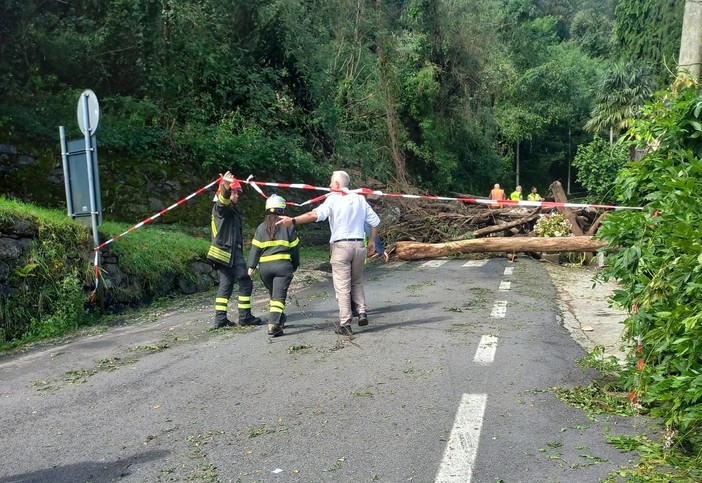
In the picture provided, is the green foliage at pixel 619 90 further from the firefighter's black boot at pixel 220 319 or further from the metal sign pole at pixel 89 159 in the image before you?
the firefighter's black boot at pixel 220 319

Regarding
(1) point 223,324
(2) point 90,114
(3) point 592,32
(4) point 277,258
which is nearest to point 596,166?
(2) point 90,114

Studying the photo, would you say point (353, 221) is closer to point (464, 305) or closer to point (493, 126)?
point (464, 305)

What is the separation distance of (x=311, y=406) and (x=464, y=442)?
4.32ft

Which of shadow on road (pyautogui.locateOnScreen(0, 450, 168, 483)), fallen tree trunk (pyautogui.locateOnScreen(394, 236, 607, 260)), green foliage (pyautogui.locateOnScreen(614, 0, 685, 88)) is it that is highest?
green foliage (pyautogui.locateOnScreen(614, 0, 685, 88))

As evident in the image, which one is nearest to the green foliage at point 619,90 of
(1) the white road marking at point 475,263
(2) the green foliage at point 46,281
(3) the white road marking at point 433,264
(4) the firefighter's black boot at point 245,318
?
(1) the white road marking at point 475,263

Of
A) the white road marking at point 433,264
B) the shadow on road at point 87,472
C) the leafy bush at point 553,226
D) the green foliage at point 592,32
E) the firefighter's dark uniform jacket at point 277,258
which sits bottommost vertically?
the white road marking at point 433,264

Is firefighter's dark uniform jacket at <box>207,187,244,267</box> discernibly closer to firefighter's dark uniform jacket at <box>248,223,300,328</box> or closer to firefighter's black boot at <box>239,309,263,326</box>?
firefighter's dark uniform jacket at <box>248,223,300,328</box>

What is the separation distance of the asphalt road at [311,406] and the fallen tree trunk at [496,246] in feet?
23.3

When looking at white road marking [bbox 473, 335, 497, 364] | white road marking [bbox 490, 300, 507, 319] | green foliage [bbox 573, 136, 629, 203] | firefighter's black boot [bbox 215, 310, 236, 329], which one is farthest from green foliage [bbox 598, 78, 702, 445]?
green foliage [bbox 573, 136, 629, 203]

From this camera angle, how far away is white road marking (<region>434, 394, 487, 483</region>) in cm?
395

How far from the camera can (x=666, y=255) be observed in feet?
14.6

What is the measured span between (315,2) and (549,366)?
1816cm

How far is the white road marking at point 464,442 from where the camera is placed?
3951mm

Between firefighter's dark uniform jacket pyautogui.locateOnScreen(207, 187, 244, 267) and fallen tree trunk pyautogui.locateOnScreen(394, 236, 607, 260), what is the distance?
8386 mm
